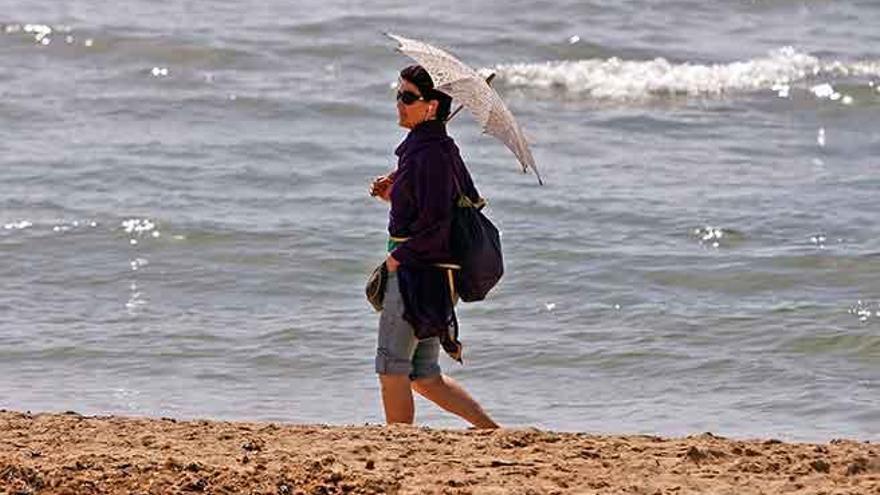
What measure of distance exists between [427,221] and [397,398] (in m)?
0.68

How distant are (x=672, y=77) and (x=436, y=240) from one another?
1149cm

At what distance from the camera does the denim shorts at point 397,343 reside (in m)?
7.37

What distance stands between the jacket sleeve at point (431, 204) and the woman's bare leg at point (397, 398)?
474mm

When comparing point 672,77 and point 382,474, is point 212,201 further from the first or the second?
point 382,474

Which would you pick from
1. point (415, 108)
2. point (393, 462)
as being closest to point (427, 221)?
point (415, 108)

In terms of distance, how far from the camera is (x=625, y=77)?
1850 centimetres

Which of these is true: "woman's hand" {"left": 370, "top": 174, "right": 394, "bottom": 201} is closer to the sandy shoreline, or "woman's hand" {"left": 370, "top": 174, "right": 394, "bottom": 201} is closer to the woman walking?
the woman walking

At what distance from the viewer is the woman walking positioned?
718cm

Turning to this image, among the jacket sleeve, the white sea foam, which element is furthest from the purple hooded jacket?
the white sea foam

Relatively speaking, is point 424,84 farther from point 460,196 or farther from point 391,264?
point 391,264

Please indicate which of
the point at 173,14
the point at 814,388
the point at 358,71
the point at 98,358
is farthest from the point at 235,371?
the point at 173,14

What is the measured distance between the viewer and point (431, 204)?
7.17 metres

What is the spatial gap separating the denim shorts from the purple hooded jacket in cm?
4

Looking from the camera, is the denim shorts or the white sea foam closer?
the denim shorts
